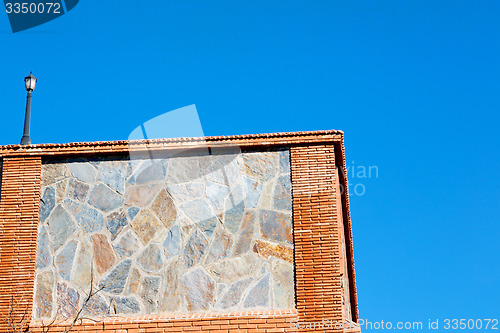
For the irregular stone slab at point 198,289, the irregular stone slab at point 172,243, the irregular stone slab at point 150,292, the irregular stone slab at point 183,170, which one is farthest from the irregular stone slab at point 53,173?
the irregular stone slab at point 198,289

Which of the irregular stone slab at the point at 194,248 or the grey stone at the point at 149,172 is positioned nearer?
the irregular stone slab at the point at 194,248

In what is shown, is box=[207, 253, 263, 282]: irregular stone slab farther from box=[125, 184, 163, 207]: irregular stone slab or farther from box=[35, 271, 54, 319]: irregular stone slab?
box=[35, 271, 54, 319]: irregular stone slab

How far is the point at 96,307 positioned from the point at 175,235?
1852 millimetres

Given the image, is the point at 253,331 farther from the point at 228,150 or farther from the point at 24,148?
the point at 24,148

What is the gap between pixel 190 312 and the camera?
1382 cm

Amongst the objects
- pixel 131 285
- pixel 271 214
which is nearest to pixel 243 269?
pixel 271 214

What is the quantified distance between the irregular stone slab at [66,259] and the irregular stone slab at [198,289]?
6.77 feet

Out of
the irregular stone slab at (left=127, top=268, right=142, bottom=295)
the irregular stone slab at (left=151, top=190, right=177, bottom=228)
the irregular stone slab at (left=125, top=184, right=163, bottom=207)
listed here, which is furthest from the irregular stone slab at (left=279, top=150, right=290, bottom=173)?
the irregular stone slab at (left=127, top=268, right=142, bottom=295)

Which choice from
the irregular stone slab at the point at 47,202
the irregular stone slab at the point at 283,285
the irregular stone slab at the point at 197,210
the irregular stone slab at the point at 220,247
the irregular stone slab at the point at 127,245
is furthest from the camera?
the irregular stone slab at the point at 47,202

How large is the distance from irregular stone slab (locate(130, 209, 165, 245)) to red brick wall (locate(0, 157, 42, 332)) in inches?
72.6

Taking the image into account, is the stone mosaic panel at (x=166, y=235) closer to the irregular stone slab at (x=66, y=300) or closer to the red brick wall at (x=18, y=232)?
the irregular stone slab at (x=66, y=300)

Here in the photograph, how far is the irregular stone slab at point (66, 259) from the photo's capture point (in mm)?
14214

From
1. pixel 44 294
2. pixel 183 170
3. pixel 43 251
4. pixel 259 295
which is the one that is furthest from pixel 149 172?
pixel 259 295

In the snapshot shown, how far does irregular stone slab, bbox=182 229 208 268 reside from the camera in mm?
14141
